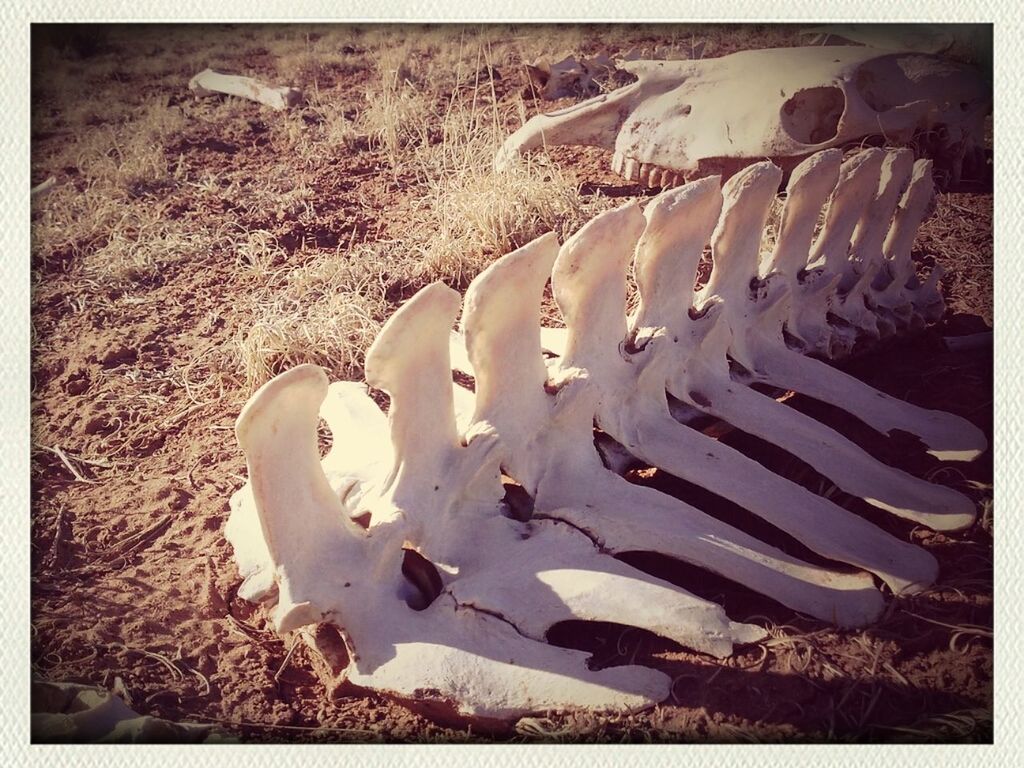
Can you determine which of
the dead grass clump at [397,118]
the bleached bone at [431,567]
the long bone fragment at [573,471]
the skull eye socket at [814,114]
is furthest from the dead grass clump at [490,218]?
the bleached bone at [431,567]

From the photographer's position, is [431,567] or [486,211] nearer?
[431,567]

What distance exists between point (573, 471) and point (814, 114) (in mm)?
2178

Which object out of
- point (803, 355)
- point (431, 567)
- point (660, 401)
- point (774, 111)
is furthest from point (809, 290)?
point (431, 567)

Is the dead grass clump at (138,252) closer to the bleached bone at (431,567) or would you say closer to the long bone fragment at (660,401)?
the bleached bone at (431,567)

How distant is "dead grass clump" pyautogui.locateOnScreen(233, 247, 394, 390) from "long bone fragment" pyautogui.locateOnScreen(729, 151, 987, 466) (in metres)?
1.25

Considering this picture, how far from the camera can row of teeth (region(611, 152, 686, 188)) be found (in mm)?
3859

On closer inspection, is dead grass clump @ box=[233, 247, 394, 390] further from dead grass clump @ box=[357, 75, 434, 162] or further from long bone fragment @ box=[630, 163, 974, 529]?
long bone fragment @ box=[630, 163, 974, 529]

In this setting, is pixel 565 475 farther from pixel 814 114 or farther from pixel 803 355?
pixel 814 114

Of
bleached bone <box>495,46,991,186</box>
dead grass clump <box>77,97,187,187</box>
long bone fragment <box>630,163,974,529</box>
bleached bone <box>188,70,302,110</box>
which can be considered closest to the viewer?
long bone fragment <box>630,163,974,529</box>

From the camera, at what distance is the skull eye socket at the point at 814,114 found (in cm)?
357

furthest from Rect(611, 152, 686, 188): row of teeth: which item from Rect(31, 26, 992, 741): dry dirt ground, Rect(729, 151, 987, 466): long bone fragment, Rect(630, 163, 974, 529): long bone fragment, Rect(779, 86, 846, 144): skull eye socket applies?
Rect(630, 163, 974, 529): long bone fragment

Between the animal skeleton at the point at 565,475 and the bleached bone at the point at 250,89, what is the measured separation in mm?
2817

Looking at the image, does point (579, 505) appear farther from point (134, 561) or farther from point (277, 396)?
point (134, 561)

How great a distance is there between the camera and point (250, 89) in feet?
16.0
